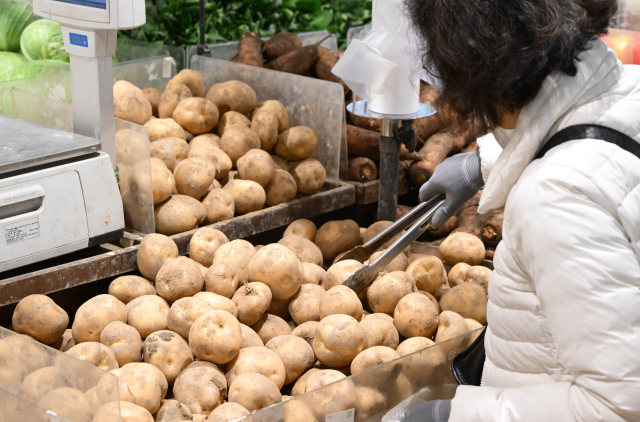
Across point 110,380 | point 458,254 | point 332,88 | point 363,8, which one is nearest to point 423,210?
point 458,254

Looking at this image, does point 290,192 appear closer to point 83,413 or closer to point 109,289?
point 109,289

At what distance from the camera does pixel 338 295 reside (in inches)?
89.5

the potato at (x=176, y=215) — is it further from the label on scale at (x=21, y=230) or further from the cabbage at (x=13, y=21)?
the cabbage at (x=13, y=21)

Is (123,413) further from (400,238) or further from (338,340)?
(400,238)

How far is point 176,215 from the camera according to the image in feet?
8.66

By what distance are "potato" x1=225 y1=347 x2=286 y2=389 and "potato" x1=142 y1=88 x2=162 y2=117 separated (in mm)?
1770

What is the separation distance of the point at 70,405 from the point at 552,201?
3.88 ft

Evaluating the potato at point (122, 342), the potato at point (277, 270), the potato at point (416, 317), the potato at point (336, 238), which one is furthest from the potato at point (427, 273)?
the potato at point (122, 342)

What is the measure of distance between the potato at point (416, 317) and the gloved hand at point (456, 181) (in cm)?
29

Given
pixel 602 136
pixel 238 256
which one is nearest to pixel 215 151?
pixel 238 256

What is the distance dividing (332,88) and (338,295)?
126 cm

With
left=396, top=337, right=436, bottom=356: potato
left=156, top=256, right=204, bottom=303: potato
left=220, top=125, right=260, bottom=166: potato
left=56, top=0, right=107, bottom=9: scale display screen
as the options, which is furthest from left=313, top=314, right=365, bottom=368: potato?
left=56, top=0, right=107, bottom=9: scale display screen

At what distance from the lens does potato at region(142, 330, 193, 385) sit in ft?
6.64

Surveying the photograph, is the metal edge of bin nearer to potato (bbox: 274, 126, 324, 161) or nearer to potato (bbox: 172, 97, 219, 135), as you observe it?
potato (bbox: 274, 126, 324, 161)
